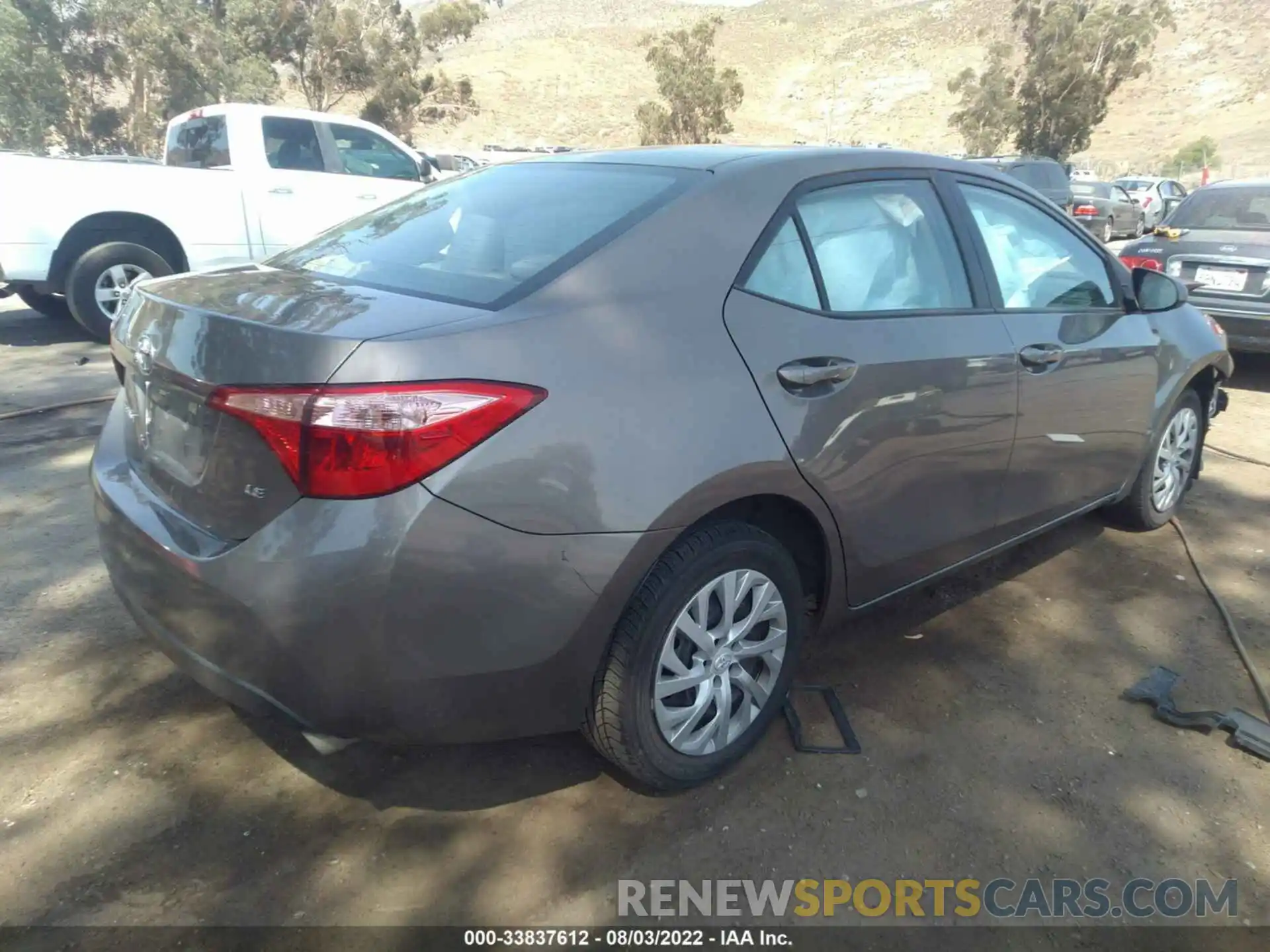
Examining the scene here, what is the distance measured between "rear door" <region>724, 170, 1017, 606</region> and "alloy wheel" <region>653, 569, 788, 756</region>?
1.11 ft

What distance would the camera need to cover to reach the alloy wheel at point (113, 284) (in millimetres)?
7785

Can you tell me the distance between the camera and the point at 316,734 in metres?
2.17

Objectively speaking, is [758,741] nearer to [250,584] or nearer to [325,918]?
[325,918]

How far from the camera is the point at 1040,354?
3.31 meters

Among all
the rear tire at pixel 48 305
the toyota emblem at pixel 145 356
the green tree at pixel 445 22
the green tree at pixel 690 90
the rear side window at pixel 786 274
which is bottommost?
the rear tire at pixel 48 305

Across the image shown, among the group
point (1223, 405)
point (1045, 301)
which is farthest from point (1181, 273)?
point (1045, 301)

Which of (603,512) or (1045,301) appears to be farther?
(1045,301)

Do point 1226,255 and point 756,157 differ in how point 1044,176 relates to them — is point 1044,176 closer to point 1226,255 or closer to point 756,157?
point 1226,255

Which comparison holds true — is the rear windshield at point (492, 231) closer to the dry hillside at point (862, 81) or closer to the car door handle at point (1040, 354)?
the car door handle at point (1040, 354)

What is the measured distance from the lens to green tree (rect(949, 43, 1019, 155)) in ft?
149

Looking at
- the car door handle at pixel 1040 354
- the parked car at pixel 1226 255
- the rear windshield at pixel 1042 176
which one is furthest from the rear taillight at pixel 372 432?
the rear windshield at pixel 1042 176

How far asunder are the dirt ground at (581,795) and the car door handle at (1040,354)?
3.38ft

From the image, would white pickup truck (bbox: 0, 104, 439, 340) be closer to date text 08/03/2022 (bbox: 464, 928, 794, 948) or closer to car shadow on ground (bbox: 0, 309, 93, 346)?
car shadow on ground (bbox: 0, 309, 93, 346)

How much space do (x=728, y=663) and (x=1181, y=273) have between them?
679 centimetres
